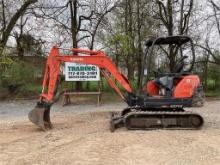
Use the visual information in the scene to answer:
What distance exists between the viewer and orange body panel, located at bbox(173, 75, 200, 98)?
12469 millimetres

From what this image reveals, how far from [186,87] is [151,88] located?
3.20ft

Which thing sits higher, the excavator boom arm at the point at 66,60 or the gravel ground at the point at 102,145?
the excavator boom arm at the point at 66,60

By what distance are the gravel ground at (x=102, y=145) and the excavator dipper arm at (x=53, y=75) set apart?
384 millimetres

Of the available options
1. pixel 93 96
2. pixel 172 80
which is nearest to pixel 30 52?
pixel 93 96

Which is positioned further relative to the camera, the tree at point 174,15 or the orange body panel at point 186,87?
the tree at point 174,15

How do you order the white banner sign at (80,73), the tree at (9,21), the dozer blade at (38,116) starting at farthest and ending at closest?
the tree at (9,21)
the white banner sign at (80,73)
the dozer blade at (38,116)

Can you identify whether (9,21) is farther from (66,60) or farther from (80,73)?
(66,60)

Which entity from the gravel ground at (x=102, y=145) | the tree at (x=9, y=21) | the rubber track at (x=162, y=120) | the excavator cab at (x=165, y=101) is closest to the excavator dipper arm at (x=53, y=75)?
the gravel ground at (x=102, y=145)

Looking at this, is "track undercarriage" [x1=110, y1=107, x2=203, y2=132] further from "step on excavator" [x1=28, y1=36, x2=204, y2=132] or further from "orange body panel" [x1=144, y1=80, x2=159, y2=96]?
"orange body panel" [x1=144, y1=80, x2=159, y2=96]

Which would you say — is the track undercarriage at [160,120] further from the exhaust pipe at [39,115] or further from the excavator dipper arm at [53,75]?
the exhaust pipe at [39,115]

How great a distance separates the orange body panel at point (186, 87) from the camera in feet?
40.9

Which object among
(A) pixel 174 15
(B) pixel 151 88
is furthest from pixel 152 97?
(A) pixel 174 15

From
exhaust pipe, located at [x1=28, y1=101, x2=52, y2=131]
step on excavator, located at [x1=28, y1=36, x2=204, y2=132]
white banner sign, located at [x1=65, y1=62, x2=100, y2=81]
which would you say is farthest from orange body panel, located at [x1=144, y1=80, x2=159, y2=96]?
white banner sign, located at [x1=65, y1=62, x2=100, y2=81]

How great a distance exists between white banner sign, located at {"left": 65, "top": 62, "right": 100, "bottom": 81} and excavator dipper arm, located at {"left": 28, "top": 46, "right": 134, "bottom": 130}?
7968 millimetres
